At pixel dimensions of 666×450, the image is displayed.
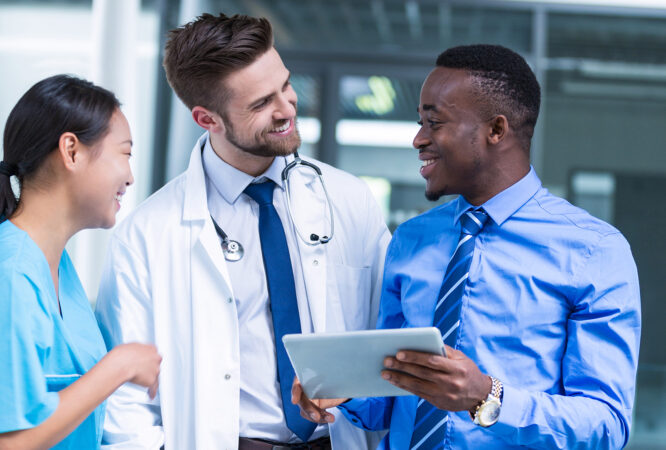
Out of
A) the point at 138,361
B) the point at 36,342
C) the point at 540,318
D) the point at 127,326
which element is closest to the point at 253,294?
the point at 127,326

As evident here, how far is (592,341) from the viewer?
50.1 inches

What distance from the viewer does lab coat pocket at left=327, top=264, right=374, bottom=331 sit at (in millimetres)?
1706

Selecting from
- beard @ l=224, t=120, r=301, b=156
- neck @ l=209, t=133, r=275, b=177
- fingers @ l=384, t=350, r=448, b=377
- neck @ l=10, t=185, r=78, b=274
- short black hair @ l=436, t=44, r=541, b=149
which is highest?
short black hair @ l=436, t=44, r=541, b=149

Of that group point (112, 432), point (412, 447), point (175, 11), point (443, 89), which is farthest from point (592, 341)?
point (175, 11)

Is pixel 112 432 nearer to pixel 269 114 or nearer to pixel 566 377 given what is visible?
pixel 269 114

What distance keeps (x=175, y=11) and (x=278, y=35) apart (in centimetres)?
67

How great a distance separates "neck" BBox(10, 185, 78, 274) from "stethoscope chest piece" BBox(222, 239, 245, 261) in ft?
1.31

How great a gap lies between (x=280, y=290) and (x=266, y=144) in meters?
0.34

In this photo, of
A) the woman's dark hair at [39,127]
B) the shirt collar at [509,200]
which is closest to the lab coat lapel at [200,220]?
the woman's dark hair at [39,127]

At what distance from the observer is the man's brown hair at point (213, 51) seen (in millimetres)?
1720

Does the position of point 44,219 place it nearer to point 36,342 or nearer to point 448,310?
point 36,342

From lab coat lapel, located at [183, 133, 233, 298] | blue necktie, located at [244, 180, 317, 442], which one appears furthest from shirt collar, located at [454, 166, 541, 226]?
lab coat lapel, located at [183, 133, 233, 298]

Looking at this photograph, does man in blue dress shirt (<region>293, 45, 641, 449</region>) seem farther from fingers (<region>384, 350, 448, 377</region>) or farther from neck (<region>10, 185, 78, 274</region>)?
neck (<region>10, 185, 78, 274</region>)

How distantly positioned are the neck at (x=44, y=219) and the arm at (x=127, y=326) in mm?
292
